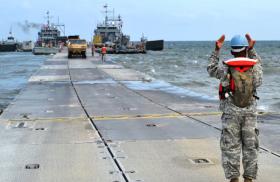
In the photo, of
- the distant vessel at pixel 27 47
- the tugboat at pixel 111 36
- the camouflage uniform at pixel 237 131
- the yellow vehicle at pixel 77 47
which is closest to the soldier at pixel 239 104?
the camouflage uniform at pixel 237 131

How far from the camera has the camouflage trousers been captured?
5.84 meters

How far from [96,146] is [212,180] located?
277 centimetres

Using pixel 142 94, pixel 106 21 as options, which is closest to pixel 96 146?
pixel 142 94

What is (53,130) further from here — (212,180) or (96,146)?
(212,180)

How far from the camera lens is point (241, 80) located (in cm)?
580

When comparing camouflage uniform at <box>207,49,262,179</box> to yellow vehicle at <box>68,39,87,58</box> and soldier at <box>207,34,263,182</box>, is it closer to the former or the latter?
soldier at <box>207,34,263,182</box>

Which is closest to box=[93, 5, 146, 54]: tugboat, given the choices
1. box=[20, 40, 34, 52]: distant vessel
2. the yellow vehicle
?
box=[20, 40, 34, 52]: distant vessel

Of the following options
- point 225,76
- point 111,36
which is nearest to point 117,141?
point 225,76

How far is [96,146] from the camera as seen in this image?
8891mm

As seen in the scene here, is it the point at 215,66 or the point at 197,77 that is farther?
the point at 197,77

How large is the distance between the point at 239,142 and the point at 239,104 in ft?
1.47

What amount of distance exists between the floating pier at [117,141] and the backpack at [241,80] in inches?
54.3

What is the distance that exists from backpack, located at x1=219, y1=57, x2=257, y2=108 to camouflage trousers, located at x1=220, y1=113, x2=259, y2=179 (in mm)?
180

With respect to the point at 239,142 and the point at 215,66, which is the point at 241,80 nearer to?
the point at 215,66
